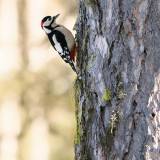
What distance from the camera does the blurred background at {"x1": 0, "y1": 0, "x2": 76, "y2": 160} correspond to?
11.9m

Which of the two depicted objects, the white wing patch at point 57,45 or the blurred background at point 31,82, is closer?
the white wing patch at point 57,45

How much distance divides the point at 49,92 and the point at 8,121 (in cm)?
84

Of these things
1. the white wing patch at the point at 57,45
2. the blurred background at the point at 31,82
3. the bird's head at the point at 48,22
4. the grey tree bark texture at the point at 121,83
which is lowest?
the grey tree bark texture at the point at 121,83

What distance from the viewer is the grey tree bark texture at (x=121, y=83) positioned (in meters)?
2.77

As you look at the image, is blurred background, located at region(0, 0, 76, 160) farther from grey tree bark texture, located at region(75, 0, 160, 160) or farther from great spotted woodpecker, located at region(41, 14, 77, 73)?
grey tree bark texture, located at region(75, 0, 160, 160)

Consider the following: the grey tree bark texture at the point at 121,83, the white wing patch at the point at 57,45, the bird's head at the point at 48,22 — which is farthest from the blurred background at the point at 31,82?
the grey tree bark texture at the point at 121,83

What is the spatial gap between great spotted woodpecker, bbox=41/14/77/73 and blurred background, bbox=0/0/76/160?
6.71 m

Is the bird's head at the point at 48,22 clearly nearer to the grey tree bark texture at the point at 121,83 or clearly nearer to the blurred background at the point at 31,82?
the grey tree bark texture at the point at 121,83

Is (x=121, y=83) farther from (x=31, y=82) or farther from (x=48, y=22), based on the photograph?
(x=31, y=82)

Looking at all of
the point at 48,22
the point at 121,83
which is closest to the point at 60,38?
the point at 48,22

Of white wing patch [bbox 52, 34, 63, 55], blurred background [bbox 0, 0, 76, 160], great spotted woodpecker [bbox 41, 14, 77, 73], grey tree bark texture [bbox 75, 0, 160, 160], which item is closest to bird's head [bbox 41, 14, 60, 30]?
great spotted woodpecker [bbox 41, 14, 77, 73]

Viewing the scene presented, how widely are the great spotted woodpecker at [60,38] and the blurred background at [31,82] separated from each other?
22.0 ft

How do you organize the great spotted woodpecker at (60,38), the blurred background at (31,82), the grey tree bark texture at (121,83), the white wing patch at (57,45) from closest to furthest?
the grey tree bark texture at (121,83) → the great spotted woodpecker at (60,38) → the white wing patch at (57,45) → the blurred background at (31,82)

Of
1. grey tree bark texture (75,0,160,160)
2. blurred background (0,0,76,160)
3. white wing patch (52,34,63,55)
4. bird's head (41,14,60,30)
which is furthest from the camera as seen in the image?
blurred background (0,0,76,160)
